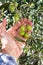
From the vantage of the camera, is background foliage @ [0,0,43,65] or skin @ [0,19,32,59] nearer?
skin @ [0,19,32,59]

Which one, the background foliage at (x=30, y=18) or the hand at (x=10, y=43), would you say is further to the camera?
the background foliage at (x=30, y=18)

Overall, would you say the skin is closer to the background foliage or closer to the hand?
the hand

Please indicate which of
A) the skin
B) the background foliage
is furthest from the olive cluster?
the background foliage

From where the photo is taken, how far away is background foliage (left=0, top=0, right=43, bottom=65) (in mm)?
1425

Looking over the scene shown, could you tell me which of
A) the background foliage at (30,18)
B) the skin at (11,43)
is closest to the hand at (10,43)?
the skin at (11,43)

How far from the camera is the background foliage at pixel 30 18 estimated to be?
142 centimetres

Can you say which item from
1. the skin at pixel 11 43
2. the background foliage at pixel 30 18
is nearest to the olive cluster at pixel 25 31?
the skin at pixel 11 43

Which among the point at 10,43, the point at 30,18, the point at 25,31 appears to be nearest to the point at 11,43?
the point at 10,43

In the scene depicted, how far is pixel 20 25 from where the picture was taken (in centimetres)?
100

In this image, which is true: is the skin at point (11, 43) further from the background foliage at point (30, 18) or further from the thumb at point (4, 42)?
the background foliage at point (30, 18)

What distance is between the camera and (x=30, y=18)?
153 centimetres

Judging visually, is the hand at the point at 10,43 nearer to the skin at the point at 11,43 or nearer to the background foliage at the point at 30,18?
the skin at the point at 11,43

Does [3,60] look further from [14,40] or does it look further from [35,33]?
[35,33]

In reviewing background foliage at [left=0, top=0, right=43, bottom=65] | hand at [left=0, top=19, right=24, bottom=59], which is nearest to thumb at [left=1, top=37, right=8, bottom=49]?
hand at [left=0, top=19, right=24, bottom=59]
